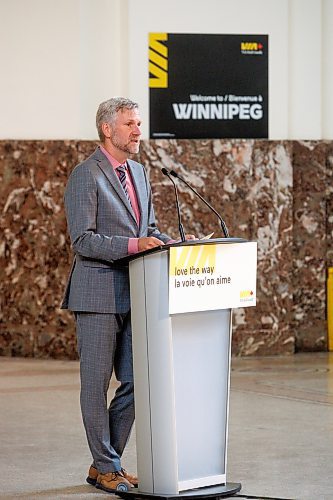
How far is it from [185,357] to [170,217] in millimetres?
4906

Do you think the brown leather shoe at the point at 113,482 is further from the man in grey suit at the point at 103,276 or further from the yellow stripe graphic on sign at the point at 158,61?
the yellow stripe graphic on sign at the point at 158,61

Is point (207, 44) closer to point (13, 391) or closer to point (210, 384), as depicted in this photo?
point (13, 391)

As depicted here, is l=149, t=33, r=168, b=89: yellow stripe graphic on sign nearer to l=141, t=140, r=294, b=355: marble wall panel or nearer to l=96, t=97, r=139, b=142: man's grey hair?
l=141, t=140, r=294, b=355: marble wall panel

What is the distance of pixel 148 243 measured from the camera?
4816mm

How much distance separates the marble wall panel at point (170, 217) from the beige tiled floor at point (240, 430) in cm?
29

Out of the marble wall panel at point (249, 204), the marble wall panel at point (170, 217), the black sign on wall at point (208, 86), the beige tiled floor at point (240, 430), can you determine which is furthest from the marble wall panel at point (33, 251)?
the black sign on wall at point (208, 86)

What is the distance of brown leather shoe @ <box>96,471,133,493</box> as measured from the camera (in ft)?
16.5

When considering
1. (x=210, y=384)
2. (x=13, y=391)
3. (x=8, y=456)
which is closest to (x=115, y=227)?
(x=210, y=384)

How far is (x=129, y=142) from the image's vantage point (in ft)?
16.8

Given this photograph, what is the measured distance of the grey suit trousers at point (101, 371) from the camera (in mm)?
5051

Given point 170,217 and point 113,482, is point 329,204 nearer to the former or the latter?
point 170,217

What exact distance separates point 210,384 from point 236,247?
597 mm

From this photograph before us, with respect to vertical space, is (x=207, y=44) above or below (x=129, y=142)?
above

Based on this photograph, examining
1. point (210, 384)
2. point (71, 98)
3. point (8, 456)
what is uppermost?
point (71, 98)
